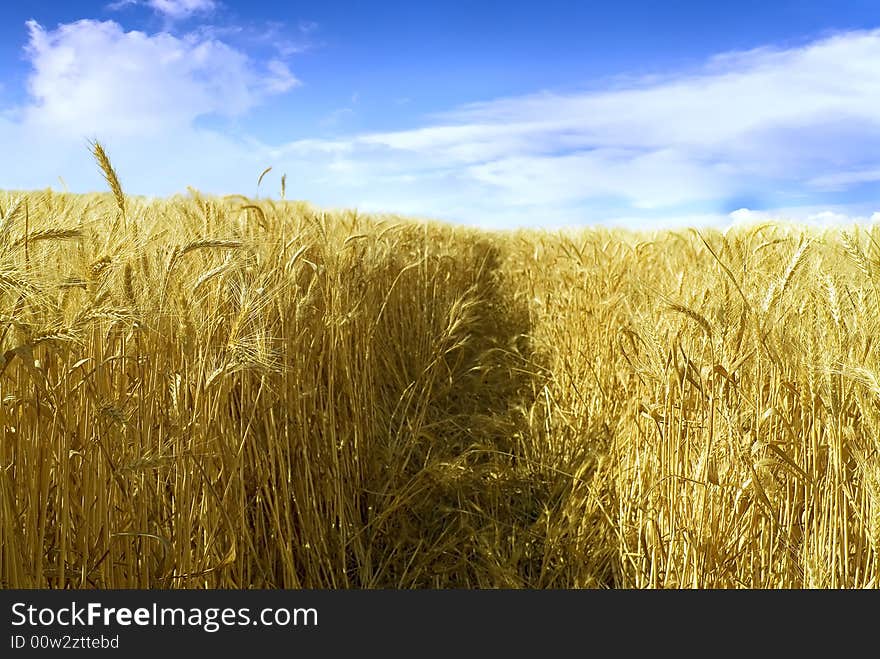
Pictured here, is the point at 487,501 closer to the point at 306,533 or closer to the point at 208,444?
the point at 306,533

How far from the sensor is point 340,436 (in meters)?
2.35

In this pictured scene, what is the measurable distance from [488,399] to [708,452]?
2126 millimetres

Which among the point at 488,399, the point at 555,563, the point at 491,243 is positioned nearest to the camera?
the point at 555,563

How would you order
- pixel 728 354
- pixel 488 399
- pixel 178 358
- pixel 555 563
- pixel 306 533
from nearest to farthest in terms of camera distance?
pixel 178 358 → pixel 728 354 → pixel 306 533 → pixel 555 563 → pixel 488 399

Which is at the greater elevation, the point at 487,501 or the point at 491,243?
the point at 491,243

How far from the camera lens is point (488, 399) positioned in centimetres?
371

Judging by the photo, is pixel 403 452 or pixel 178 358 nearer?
pixel 178 358

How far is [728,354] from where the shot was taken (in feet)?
5.87

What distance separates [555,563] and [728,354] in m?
0.88

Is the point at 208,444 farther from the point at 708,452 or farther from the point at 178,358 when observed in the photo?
the point at 708,452

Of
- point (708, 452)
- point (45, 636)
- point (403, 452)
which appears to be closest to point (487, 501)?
point (403, 452)

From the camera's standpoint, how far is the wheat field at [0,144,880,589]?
53.2 inches

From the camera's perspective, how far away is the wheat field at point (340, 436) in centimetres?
135

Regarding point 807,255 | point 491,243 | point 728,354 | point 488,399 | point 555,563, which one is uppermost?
point 491,243
